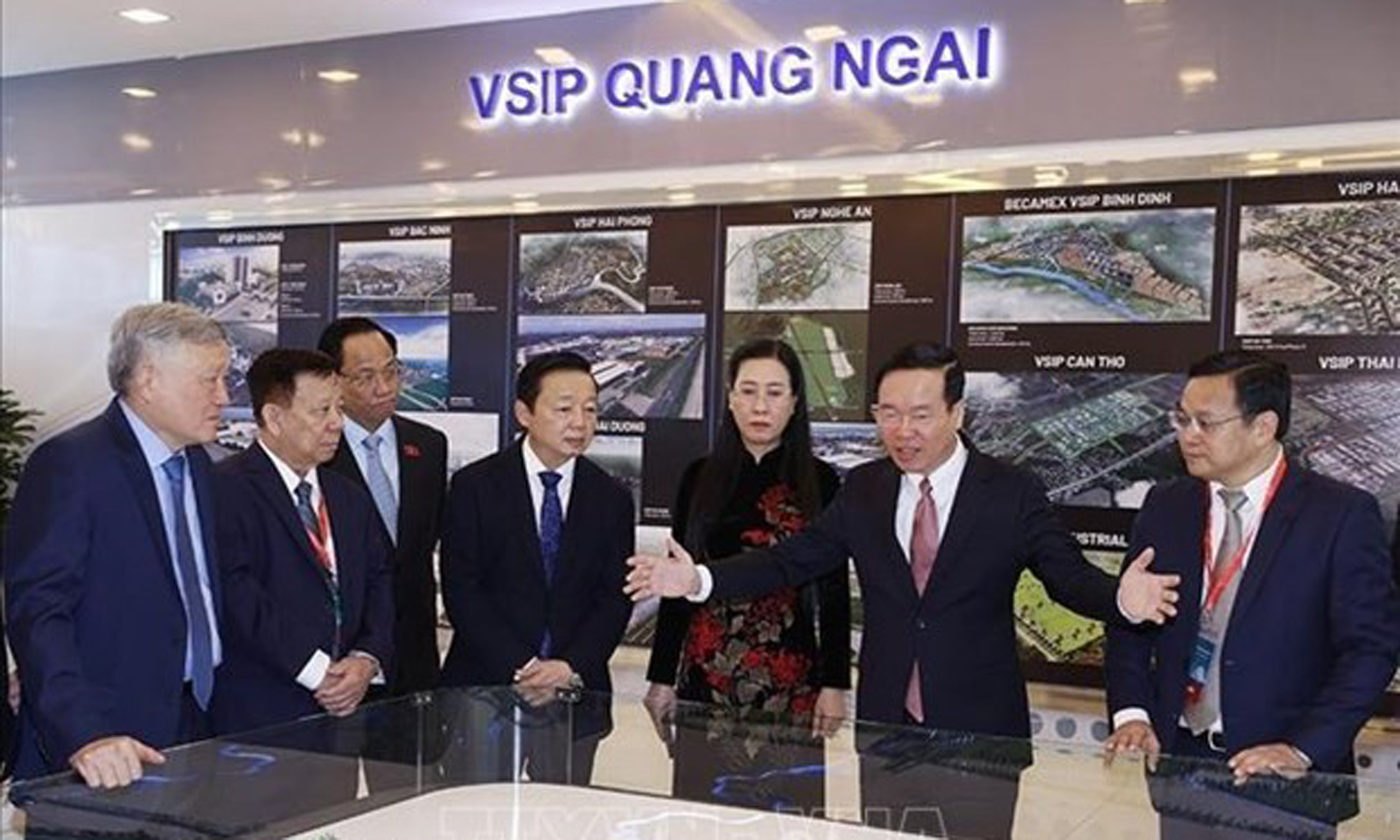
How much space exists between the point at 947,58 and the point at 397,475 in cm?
223

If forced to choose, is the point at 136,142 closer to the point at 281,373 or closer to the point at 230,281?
the point at 230,281

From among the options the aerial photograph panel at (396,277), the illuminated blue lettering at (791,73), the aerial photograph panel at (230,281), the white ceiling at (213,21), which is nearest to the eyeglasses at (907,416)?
the illuminated blue lettering at (791,73)

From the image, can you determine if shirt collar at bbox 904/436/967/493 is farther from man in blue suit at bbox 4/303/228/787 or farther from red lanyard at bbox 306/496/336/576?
man in blue suit at bbox 4/303/228/787

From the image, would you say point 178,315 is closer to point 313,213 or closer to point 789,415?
point 789,415

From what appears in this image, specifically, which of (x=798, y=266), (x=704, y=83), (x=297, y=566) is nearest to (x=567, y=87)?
(x=704, y=83)

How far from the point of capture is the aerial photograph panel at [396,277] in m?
5.44

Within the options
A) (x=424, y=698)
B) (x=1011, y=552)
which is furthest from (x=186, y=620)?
(x=1011, y=552)

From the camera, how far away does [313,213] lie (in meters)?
5.65

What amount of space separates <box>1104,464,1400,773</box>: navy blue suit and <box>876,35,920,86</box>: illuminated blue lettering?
2332 mm

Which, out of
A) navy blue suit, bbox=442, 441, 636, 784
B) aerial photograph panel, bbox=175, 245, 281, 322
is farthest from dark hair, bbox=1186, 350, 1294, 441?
aerial photograph panel, bbox=175, 245, 281, 322

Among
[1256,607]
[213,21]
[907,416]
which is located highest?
[213,21]

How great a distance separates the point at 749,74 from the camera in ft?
16.0

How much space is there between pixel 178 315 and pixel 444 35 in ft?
9.66

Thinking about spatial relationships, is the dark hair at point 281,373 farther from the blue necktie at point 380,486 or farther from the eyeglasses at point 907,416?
the eyeglasses at point 907,416
